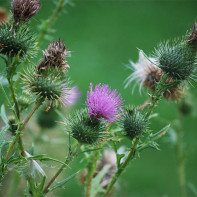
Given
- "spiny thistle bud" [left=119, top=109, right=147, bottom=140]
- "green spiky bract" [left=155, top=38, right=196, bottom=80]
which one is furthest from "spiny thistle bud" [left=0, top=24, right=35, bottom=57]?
"green spiky bract" [left=155, top=38, right=196, bottom=80]

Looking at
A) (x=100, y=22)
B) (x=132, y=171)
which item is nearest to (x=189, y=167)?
(x=132, y=171)

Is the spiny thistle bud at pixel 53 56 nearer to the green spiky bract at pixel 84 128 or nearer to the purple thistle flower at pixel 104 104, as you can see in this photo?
the purple thistle flower at pixel 104 104

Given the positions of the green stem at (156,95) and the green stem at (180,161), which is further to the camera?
the green stem at (180,161)

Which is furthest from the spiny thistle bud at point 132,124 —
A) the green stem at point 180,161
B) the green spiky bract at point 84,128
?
the green stem at point 180,161

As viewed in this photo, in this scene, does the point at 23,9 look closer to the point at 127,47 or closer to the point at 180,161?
the point at 180,161

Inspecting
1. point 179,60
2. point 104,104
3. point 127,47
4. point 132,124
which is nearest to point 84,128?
point 104,104

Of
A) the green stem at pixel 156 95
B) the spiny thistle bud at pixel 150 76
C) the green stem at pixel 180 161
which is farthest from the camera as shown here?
the green stem at pixel 180 161
